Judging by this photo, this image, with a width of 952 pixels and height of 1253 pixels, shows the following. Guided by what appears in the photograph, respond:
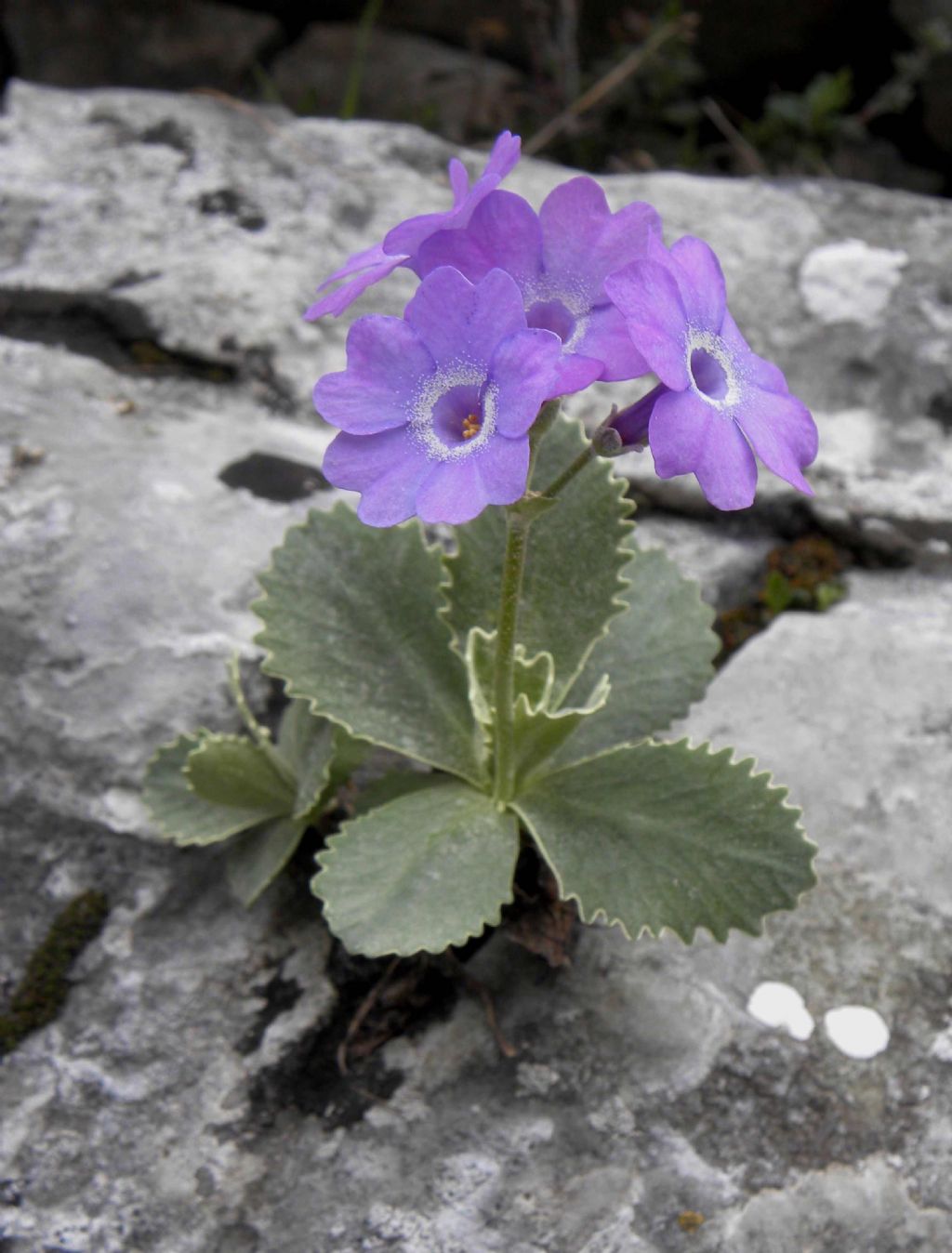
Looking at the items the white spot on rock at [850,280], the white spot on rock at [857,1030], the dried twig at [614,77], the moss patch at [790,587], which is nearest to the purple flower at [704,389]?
the white spot on rock at [857,1030]

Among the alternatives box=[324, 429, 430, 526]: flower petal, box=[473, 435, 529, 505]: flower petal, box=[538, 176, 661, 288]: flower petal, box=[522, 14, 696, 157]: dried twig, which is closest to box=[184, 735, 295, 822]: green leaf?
box=[324, 429, 430, 526]: flower petal

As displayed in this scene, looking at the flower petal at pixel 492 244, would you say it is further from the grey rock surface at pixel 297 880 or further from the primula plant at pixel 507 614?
the grey rock surface at pixel 297 880

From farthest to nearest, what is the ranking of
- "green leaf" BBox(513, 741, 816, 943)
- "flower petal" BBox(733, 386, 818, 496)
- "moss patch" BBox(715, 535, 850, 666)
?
"moss patch" BBox(715, 535, 850, 666), "green leaf" BBox(513, 741, 816, 943), "flower petal" BBox(733, 386, 818, 496)

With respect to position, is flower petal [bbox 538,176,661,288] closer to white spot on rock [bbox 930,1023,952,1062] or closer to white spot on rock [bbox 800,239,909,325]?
white spot on rock [bbox 930,1023,952,1062]

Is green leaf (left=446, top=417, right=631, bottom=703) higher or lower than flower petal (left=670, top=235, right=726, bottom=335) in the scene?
lower

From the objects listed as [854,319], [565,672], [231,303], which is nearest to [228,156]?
[231,303]

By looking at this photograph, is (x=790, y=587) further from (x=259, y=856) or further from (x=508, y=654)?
(x=259, y=856)

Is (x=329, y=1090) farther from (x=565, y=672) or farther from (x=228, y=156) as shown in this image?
(x=228, y=156)
